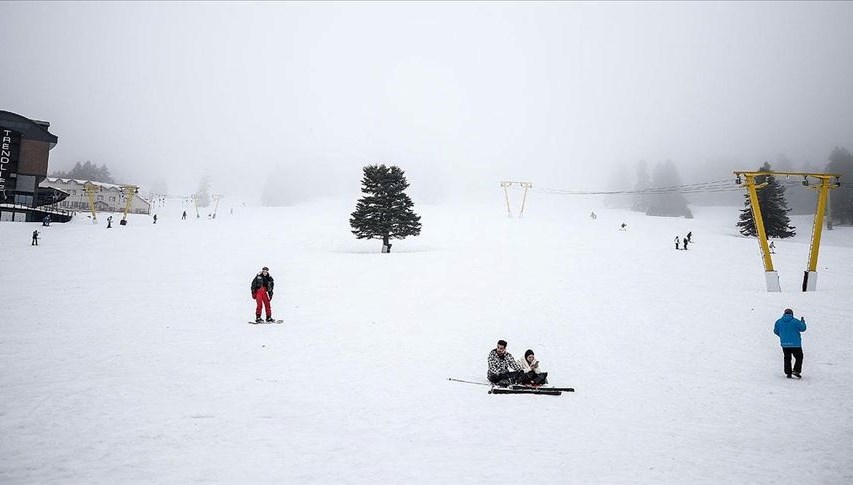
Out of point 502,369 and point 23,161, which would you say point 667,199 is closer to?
point 502,369

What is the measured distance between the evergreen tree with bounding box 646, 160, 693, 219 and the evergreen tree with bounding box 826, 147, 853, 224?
23.8 meters

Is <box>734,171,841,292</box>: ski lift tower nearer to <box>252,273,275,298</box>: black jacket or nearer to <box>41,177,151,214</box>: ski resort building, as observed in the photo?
<box>252,273,275,298</box>: black jacket

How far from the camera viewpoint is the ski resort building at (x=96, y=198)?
10744 cm

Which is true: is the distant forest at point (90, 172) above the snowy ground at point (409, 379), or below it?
above

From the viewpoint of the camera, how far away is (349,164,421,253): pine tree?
42.9 metres

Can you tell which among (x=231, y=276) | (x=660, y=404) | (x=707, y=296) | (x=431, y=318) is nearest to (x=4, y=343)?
(x=431, y=318)

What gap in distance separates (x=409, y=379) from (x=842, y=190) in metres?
103

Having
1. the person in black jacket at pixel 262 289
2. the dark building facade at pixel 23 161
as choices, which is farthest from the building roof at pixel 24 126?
the person in black jacket at pixel 262 289

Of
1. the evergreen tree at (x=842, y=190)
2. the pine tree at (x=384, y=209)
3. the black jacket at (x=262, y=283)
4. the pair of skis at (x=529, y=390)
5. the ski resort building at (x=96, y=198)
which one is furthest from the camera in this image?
the ski resort building at (x=96, y=198)

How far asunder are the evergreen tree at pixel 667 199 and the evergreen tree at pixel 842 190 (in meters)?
23.8

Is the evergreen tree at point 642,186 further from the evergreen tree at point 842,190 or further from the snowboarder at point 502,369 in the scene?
the snowboarder at point 502,369

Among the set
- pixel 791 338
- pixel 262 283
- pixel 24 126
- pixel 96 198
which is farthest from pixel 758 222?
pixel 96 198

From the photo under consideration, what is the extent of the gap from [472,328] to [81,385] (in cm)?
1282

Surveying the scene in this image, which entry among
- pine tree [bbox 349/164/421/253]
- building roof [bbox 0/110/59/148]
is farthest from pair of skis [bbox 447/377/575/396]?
building roof [bbox 0/110/59/148]
